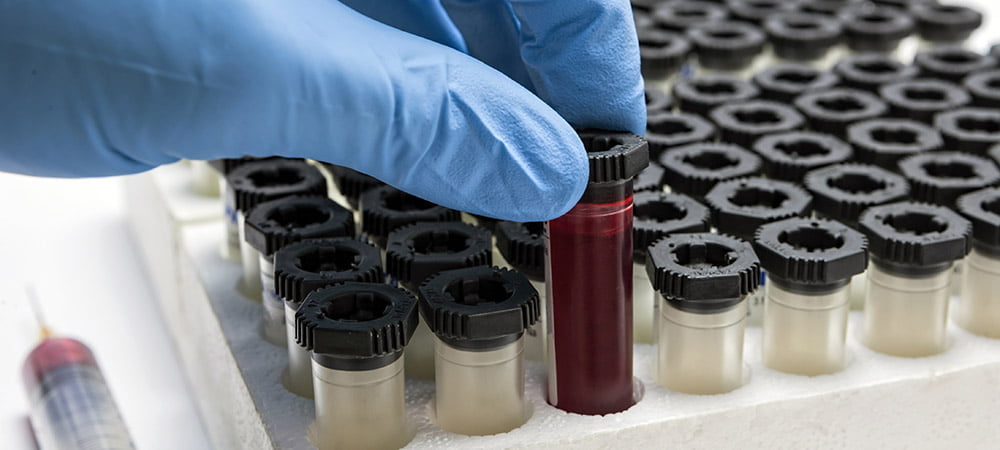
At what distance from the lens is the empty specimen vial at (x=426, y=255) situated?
3.80 feet

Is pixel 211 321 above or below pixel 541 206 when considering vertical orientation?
below

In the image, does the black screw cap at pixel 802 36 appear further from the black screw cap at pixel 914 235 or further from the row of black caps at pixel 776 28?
the black screw cap at pixel 914 235

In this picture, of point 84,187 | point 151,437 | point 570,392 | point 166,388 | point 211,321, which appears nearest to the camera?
point 570,392

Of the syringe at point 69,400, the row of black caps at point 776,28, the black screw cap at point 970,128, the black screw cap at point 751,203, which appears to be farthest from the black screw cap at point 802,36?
the syringe at point 69,400

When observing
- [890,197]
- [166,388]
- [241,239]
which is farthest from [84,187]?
[890,197]

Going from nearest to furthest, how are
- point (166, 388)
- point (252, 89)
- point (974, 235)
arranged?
point (252, 89), point (974, 235), point (166, 388)

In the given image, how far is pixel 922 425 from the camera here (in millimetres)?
1190

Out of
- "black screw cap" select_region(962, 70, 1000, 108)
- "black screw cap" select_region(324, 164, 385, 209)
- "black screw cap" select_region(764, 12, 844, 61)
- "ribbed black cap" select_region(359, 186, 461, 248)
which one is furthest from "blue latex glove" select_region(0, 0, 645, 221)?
"black screw cap" select_region(764, 12, 844, 61)

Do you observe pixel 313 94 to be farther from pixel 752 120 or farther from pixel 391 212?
pixel 752 120

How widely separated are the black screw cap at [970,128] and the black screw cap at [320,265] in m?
0.83

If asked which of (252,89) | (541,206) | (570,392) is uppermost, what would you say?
(252,89)

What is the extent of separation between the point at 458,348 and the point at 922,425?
53 cm

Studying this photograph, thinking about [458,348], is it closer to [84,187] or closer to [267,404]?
[267,404]

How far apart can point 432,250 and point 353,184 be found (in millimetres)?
251
